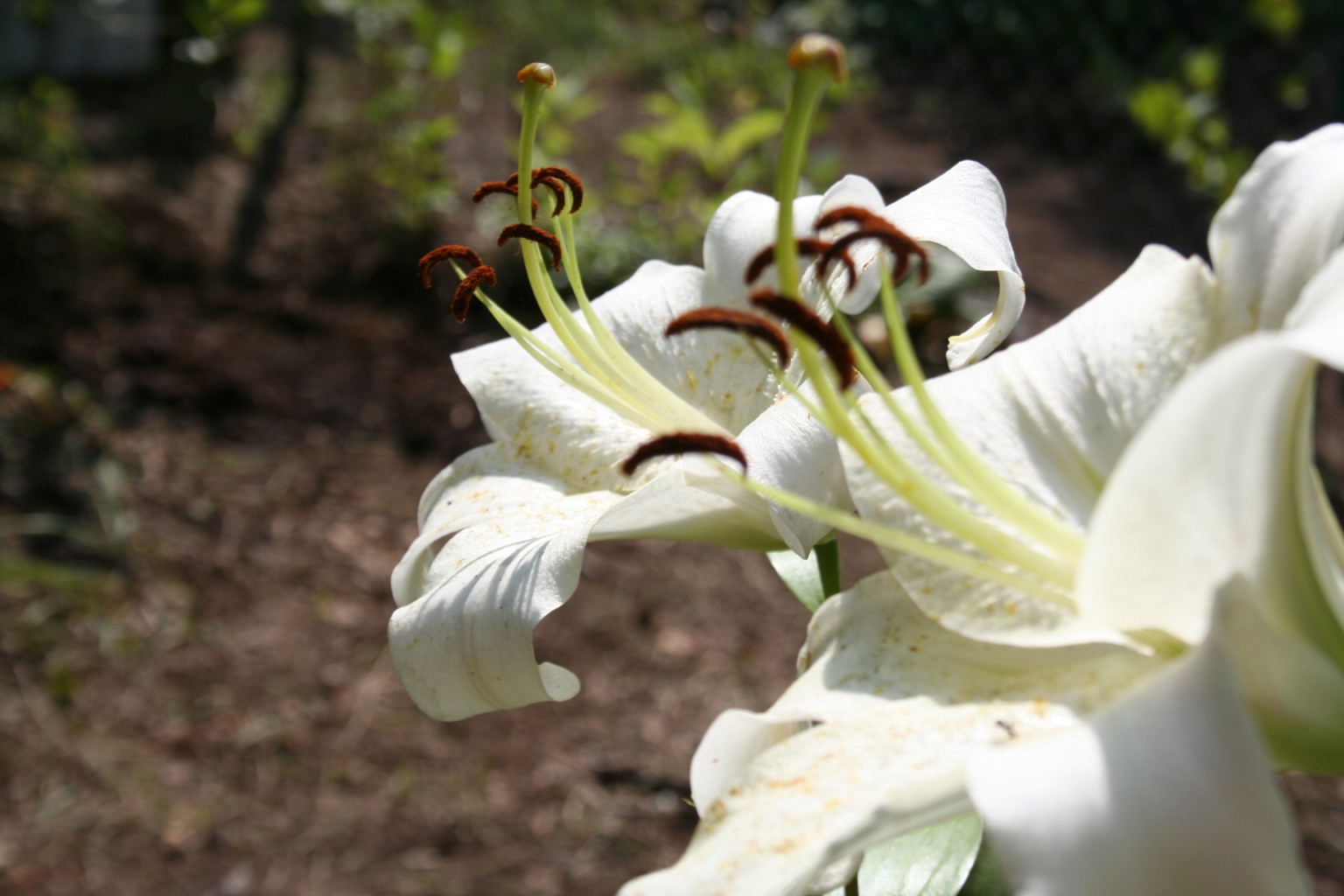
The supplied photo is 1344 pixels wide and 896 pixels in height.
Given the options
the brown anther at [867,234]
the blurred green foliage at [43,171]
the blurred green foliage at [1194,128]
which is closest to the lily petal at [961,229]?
the brown anther at [867,234]

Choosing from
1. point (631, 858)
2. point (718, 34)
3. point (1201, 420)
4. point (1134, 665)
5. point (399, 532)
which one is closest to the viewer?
point (1201, 420)

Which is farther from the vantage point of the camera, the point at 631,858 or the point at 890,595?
the point at 631,858

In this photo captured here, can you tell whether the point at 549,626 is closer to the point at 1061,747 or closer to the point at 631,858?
the point at 631,858

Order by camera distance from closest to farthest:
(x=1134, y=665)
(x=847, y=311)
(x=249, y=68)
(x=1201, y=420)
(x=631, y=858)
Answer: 1. (x=1201, y=420)
2. (x=1134, y=665)
3. (x=847, y=311)
4. (x=631, y=858)
5. (x=249, y=68)

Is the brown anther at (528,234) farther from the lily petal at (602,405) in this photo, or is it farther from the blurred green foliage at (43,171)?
the blurred green foliage at (43,171)

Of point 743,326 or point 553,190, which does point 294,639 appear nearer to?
point 553,190

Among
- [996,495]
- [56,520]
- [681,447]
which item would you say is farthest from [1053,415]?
[56,520]

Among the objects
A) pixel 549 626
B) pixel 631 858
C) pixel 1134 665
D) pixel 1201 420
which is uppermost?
pixel 1201 420

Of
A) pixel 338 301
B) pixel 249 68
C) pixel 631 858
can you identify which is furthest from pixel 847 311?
pixel 249 68
